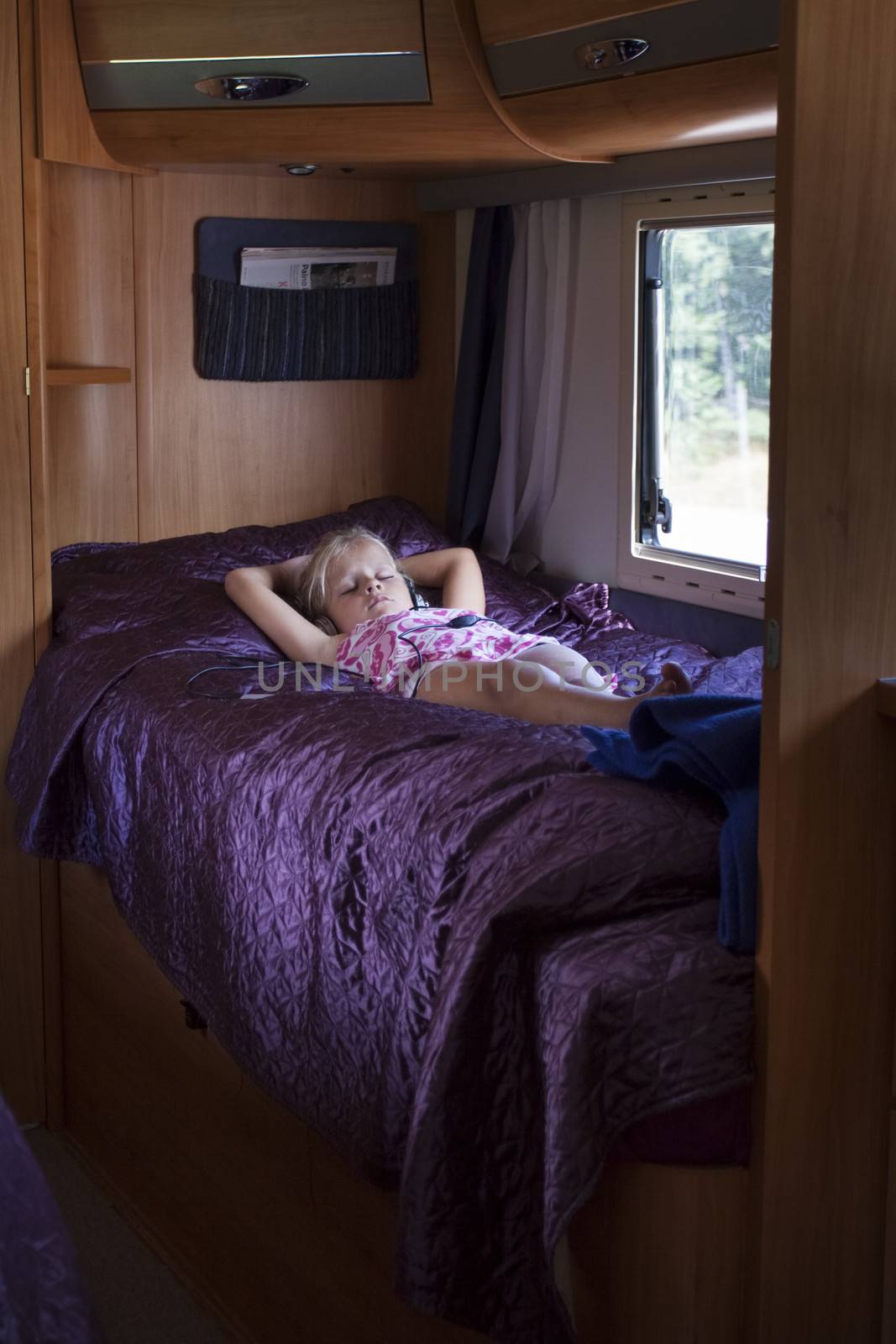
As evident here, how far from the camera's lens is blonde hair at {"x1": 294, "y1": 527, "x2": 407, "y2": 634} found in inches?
108

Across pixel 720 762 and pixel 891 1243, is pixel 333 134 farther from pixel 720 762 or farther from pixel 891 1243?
pixel 891 1243

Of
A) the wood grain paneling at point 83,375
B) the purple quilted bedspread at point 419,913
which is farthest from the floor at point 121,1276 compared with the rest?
the wood grain paneling at point 83,375

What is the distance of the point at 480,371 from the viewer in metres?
3.31

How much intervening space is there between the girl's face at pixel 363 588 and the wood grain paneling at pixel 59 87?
865mm

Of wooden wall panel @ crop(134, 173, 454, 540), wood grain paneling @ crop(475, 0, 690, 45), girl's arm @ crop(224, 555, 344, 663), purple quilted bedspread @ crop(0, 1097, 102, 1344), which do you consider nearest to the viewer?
purple quilted bedspread @ crop(0, 1097, 102, 1344)

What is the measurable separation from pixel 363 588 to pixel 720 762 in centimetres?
136

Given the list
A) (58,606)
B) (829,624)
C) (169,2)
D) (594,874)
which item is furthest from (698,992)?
(169,2)

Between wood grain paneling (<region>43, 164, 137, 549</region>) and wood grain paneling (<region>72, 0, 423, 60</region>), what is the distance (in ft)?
1.22

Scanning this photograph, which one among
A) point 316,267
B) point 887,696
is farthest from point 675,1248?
point 316,267

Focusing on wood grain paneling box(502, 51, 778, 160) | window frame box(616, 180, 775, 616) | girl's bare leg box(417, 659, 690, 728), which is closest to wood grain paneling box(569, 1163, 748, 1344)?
girl's bare leg box(417, 659, 690, 728)

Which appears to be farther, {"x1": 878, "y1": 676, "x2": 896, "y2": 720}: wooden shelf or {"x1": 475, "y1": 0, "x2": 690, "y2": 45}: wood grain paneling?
{"x1": 475, "y1": 0, "x2": 690, "y2": 45}: wood grain paneling

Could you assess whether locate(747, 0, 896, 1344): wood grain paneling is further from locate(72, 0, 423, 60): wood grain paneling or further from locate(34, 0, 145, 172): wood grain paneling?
locate(34, 0, 145, 172): wood grain paneling

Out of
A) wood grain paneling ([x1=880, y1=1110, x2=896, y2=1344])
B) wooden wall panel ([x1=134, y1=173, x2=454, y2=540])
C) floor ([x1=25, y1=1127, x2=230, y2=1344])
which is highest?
wooden wall panel ([x1=134, y1=173, x2=454, y2=540])

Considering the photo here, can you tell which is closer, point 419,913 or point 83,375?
point 419,913
